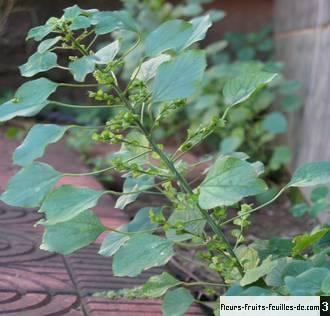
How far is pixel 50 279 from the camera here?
187 centimetres

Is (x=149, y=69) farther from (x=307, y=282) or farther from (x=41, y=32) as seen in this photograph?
(x=307, y=282)

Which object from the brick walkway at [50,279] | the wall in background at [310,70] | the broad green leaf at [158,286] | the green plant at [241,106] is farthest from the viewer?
the green plant at [241,106]

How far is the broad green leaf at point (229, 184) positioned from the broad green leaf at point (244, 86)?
16cm

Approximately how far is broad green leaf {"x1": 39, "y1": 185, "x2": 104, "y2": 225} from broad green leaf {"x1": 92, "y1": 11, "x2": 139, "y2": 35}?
270 mm

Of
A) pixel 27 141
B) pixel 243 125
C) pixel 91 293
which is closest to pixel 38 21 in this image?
pixel 243 125

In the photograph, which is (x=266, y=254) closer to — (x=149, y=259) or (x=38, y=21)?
(x=149, y=259)

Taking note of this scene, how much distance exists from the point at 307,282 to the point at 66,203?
0.40m

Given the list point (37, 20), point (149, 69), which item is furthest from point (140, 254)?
point (37, 20)

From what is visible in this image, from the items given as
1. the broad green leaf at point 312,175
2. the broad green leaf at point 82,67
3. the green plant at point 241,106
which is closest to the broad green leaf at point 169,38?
the broad green leaf at point 82,67

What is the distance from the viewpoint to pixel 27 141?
4.24 feet

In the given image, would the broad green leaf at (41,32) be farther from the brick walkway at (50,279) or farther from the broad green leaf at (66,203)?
the brick walkway at (50,279)

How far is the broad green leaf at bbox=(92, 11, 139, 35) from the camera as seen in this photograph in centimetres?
132

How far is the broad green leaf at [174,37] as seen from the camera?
1.35 metres

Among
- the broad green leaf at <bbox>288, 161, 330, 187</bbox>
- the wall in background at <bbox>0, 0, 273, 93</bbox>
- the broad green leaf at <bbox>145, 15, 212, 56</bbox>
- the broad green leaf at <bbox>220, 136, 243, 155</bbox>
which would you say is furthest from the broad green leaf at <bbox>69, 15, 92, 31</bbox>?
the wall in background at <bbox>0, 0, 273, 93</bbox>
